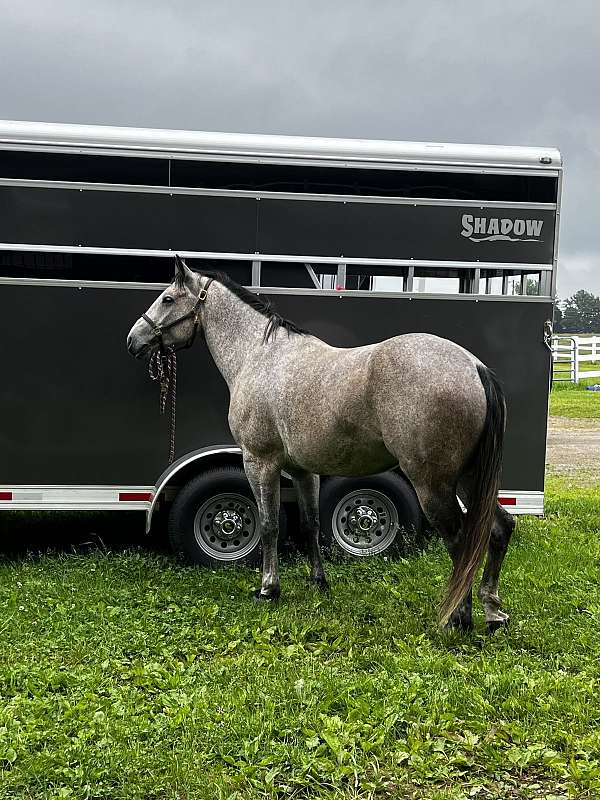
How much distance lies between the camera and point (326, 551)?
6.15 m

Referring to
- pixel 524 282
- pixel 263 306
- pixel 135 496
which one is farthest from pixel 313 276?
pixel 135 496

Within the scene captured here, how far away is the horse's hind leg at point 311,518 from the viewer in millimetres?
5414

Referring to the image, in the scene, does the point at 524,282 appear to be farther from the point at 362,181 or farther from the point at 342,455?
the point at 342,455

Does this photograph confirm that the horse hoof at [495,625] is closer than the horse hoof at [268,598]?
Yes

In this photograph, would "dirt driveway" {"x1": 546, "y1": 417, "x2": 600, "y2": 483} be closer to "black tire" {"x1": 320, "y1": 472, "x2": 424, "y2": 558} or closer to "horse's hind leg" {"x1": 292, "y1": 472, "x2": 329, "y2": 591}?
"black tire" {"x1": 320, "y1": 472, "x2": 424, "y2": 558}

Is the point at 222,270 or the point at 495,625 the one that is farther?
the point at 222,270

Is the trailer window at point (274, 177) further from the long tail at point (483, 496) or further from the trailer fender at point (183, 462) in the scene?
the long tail at point (483, 496)

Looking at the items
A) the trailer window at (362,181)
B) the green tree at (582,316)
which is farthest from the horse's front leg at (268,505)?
the green tree at (582,316)

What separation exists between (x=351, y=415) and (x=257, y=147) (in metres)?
2.46

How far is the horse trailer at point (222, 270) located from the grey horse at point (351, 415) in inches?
19.3

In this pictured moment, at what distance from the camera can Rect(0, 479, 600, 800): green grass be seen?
307 cm

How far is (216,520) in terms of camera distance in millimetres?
6090

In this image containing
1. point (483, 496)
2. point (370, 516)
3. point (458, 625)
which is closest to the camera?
point (483, 496)

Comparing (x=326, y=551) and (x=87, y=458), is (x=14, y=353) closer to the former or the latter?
(x=87, y=458)
